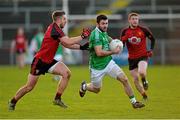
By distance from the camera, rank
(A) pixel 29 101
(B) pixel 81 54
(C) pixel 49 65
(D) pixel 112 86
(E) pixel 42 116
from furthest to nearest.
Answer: (B) pixel 81 54, (D) pixel 112 86, (A) pixel 29 101, (C) pixel 49 65, (E) pixel 42 116

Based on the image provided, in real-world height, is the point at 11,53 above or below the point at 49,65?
below

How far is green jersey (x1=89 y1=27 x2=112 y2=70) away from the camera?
15.4 m

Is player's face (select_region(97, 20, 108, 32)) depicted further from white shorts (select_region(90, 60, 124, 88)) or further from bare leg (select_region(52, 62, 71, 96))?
bare leg (select_region(52, 62, 71, 96))

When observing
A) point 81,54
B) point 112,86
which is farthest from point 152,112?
point 81,54

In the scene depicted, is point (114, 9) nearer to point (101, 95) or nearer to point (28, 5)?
point (28, 5)

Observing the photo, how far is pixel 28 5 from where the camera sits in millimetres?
44406

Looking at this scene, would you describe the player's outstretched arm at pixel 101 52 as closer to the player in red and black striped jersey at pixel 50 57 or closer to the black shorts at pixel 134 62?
the player in red and black striped jersey at pixel 50 57

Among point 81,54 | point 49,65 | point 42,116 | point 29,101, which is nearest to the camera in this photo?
point 42,116

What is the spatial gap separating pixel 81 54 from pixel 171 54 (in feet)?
17.1

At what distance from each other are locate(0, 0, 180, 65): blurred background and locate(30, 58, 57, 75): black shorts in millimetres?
23434

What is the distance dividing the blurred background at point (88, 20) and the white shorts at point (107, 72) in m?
23.4

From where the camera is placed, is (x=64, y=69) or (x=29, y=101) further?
(x=29, y=101)

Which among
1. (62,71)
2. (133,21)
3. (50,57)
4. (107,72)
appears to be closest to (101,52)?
(107,72)

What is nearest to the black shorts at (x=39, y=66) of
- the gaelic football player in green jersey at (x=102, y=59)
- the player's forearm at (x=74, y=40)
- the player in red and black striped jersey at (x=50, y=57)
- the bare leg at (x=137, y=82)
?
the player in red and black striped jersey at (x=50, y=57)
